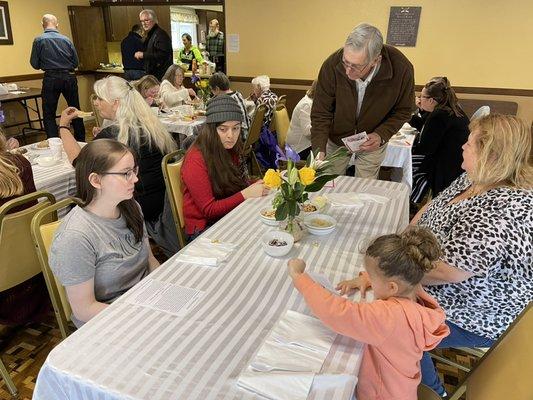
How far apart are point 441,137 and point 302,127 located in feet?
4.69

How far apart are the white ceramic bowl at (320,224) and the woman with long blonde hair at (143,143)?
85cm

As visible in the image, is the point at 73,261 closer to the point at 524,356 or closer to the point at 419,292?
the point at 419,292

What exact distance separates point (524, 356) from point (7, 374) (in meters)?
1.91

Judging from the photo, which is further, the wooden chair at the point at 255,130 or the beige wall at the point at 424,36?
the beige wall at the point at 424,36

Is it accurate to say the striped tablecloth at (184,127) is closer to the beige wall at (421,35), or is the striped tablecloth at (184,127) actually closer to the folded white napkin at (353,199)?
the folded white napkin at (353,199)

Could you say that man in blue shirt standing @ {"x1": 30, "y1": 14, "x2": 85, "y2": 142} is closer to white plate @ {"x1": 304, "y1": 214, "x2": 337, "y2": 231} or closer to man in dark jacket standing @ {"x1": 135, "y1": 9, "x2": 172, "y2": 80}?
man in dark jacket standing @ {"x1": 135, "y1": 9, "x2": 172, "y2": 80}

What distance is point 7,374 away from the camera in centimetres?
170

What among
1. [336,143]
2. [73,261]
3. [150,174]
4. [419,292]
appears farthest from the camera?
[336,143]

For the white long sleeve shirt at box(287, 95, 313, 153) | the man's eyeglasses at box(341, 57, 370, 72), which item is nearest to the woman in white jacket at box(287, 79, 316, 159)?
the white long sleeve shirt at box(287, 95, 313, 153)

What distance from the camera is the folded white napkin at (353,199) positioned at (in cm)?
190

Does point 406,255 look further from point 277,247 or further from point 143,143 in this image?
point 143,143

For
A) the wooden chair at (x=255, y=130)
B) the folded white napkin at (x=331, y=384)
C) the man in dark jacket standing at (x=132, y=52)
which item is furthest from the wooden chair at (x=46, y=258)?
the man in dark jacket standing at (x=132, y=52)

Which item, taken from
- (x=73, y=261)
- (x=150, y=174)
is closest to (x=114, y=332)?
(x=73, y=261)

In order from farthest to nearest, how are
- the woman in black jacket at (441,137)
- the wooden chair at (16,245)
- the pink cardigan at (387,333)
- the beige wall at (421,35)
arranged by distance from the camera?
the beige wall at (421,35) < the woman in black jacket at (441,137) < the wooden chair at (16,245) < the pink cardigan at (387,333)
